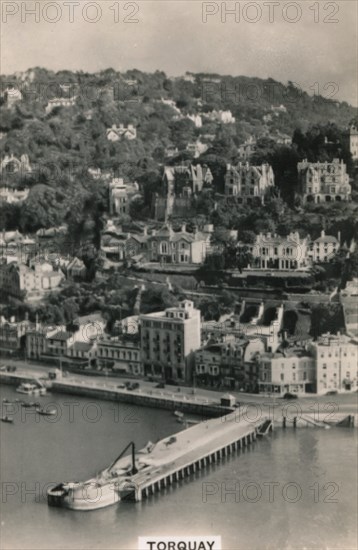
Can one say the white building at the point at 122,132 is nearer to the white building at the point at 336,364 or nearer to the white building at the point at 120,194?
the white building at the point at 120,194

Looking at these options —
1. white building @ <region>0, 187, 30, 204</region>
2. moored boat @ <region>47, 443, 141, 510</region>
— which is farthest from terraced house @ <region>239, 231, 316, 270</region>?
white building @ <region>0, 187, 30, 204</region>

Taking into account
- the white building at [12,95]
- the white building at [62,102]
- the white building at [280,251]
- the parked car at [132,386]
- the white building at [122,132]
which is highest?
the white building at [12,95]

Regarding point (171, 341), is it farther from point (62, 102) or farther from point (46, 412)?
point (62, 102)

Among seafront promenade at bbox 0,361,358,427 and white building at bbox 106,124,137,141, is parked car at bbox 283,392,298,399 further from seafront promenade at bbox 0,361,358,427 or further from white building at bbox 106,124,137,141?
white building at bbox 106,124,137,141

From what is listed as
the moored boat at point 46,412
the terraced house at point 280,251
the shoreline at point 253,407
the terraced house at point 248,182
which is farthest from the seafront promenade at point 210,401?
the terraced house at point 248,182

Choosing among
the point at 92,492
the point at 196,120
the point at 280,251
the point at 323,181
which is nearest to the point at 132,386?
the point at 280,251

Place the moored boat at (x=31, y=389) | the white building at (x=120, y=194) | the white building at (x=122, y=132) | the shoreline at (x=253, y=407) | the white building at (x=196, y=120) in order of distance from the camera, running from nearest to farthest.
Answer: the shoreline at (x=253, y=407)
the moored boat at (x=31, y=389)
the white building at (x=120, y=194)
the white building at (x=196, y=120)
the white building at (x=122, y=132)

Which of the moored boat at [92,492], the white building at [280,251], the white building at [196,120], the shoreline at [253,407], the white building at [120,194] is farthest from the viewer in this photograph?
the white building at [196,120]
